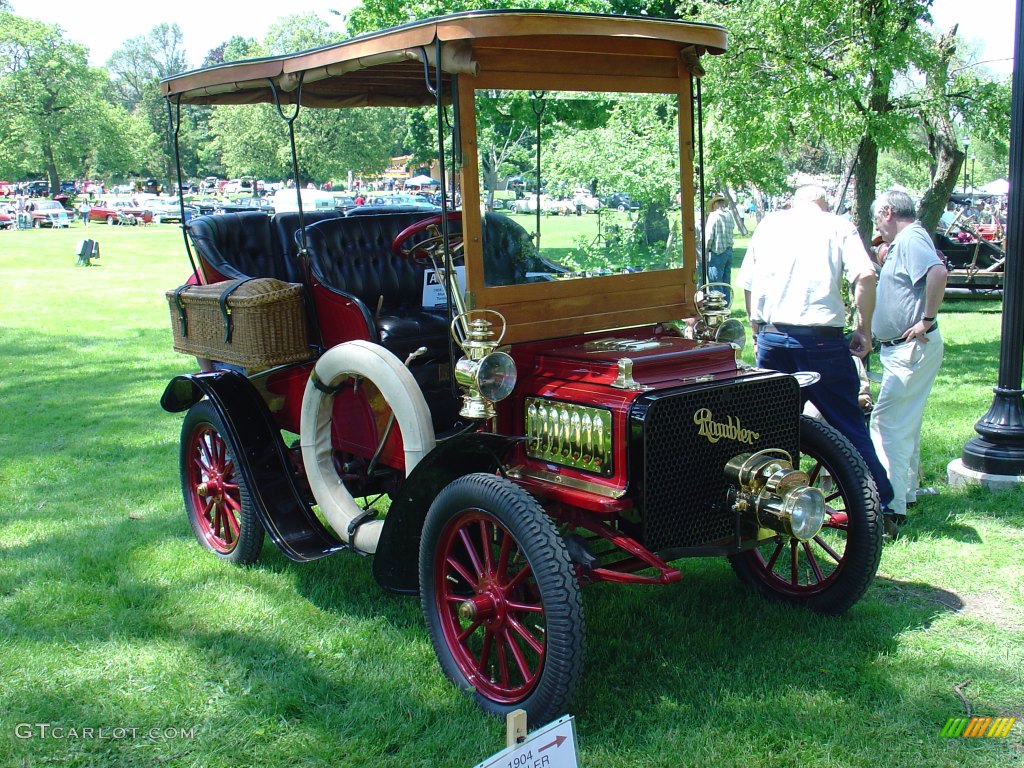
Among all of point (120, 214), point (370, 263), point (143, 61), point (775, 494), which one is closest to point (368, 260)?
point (370, 263)

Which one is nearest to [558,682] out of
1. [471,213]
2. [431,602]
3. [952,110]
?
[431,602]

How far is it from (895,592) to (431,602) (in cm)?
213

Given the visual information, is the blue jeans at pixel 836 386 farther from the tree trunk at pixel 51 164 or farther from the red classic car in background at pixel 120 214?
the tree trunk at pixel 51 164

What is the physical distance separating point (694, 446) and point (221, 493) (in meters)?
2.55

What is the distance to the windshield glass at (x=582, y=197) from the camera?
12.4ft

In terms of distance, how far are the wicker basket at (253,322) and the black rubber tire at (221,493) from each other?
0.35 metres

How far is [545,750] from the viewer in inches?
89.4

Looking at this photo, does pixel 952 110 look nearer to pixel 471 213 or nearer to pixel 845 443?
pixel 845 443

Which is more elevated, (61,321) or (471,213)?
(471,213)

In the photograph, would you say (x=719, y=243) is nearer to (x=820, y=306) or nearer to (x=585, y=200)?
(x=820, y=306)

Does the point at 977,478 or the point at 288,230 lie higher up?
the point at 288,230

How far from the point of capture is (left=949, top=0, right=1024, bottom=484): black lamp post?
5.30m

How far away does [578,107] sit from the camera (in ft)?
14.2

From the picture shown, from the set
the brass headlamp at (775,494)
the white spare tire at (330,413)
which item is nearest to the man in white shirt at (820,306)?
the brass headlamp at (775,494)
